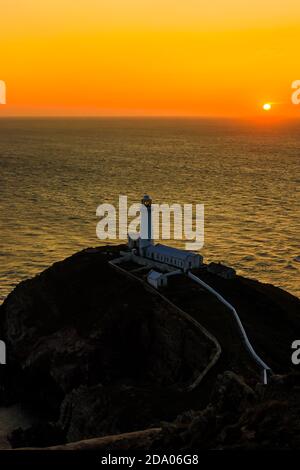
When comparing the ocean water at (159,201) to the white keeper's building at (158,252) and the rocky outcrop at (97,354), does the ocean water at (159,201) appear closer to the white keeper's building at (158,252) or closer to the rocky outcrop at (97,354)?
the rocky outcrop at (97,354)

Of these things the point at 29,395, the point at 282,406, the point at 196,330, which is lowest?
the point at 29,395

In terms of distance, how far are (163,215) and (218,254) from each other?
1275 inches

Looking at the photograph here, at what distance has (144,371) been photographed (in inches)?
1780

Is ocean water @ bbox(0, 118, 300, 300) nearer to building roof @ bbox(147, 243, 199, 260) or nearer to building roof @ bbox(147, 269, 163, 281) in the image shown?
building roof @ bbox(147, 243, 199, 260)

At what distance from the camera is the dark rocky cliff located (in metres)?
38.8

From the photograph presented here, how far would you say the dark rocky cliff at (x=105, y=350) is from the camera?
127ft

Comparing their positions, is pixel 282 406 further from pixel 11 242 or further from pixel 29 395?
pixel 11 242

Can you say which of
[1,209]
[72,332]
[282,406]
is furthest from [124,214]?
[282,406]

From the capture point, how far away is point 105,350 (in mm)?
46250

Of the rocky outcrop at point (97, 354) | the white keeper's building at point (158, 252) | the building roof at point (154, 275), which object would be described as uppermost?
the white keeper's building at point (158, 252)

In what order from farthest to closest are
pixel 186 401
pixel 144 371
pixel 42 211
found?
pixel 42 211, pixel 144 371, pixel 186 401

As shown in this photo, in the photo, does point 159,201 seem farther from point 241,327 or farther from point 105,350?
point 105,350

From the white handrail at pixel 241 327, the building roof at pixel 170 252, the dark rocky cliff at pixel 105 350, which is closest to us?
the dark rocky cliff at pixel 105 350

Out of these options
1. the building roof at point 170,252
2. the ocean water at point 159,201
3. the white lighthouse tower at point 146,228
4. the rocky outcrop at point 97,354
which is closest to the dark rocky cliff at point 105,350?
the rocky outcrop at point 97,354
